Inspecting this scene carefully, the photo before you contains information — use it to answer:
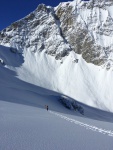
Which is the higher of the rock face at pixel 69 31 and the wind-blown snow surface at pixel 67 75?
the rock face at pixel 69 31

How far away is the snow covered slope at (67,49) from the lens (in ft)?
356

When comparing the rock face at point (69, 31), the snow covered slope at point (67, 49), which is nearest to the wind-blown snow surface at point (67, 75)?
the snow covered slope at point (67, 49)

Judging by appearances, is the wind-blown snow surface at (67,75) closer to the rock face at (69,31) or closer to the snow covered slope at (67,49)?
the snow covered slope at (67,49)

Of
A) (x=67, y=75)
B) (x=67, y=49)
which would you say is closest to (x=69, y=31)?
(x=67, y=49)

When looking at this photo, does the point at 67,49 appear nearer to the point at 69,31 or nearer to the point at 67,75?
the point at 69,31

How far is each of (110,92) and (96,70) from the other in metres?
18.0

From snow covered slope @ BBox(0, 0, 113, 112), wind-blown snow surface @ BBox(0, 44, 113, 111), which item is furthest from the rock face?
wind-blown snow surface @ BBox(0, 44, 113, 111)

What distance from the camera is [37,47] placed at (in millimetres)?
133375

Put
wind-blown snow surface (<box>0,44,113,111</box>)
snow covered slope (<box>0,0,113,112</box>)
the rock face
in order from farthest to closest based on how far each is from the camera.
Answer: the rock face, snow covered slope (<box>0,0,113,112</box>), wind-blown snow surface (<box>0,44,113,111</box>)

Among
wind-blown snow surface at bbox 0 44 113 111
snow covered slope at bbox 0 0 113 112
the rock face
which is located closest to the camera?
wind-blown snow surface at bbox 0 44 113 111

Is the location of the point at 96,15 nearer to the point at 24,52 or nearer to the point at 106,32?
the point at 106,32

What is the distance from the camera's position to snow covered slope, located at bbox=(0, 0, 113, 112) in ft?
356

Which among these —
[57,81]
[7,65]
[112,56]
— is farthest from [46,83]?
[112,56]

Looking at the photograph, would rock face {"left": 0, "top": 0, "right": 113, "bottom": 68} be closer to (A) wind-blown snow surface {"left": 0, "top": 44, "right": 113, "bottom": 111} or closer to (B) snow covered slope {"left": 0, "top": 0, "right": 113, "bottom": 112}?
(B) snow covered slope {"left": 0, "top": 0, "right": 113, "bottom": 112}
